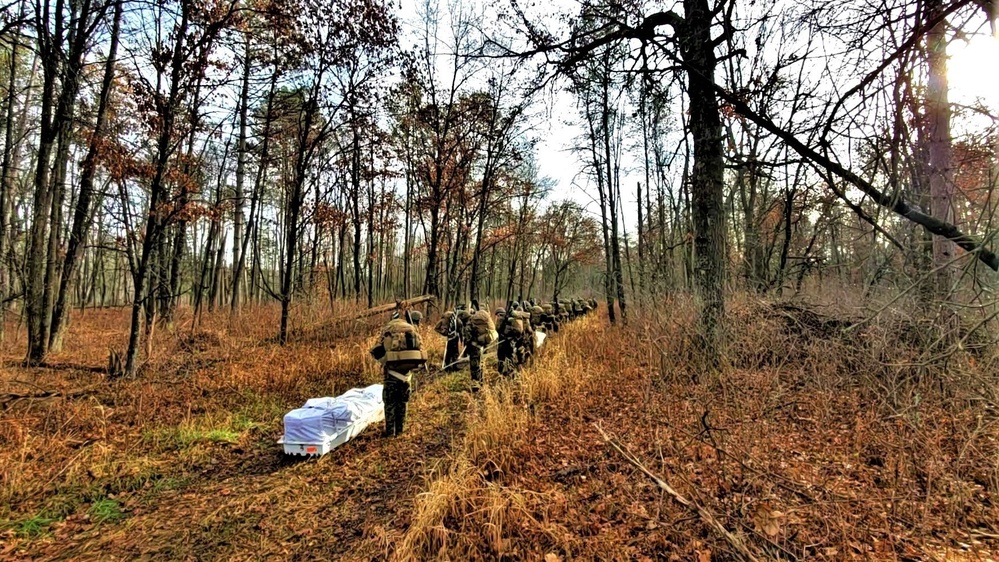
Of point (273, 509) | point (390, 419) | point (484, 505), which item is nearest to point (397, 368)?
point (390, 419)

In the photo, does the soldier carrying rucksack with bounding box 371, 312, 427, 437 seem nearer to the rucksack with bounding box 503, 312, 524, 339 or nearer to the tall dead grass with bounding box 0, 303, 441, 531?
the tall dead grass with bounding box 0, 303, 441, 531

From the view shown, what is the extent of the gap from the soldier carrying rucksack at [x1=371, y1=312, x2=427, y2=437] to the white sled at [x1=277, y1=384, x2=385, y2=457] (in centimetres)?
38

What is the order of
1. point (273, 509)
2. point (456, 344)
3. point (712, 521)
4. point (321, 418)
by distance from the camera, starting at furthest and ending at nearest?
point (456, 344)
point (321, 418)
point (273, 509)
point (712, 521)

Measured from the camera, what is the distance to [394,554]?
2820 millimetres

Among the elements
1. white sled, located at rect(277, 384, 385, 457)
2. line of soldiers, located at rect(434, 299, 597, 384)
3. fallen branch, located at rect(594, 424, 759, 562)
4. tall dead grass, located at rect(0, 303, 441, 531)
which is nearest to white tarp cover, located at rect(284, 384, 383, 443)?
white sled, located at rect(277, 384, 385, 457)

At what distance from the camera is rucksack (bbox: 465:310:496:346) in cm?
830

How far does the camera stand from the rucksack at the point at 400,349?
5.57 m

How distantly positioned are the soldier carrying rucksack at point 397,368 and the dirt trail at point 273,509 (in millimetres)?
306

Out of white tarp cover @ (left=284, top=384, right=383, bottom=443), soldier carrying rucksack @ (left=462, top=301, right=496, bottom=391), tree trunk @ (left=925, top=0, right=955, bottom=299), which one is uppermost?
tree trunk @ (left=925, top=0, right=955, bottom=299)

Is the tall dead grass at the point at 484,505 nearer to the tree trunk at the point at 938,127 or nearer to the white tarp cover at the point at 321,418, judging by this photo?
the white tarp cover at the point at 321,418

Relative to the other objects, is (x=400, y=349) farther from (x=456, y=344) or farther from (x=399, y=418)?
(x=456, y=344)

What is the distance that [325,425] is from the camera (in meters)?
4.70

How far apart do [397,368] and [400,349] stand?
0.87 feet

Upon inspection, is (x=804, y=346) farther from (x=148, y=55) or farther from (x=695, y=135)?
(x=148, y=55)
